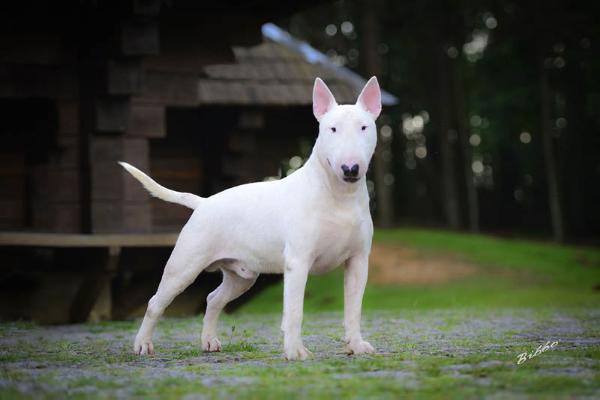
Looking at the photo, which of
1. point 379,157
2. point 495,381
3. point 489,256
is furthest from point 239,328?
point 379,157

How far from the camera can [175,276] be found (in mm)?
7805

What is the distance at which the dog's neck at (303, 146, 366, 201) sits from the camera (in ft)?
23.6

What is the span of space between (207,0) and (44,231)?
3.54m

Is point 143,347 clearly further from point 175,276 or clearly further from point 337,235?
point 337,235

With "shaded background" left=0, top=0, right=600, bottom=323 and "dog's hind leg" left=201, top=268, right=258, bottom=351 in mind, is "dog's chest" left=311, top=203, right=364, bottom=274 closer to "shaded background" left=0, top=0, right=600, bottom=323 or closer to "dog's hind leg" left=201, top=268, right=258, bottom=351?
"dog's hind leg" left=201, top=268, right=258, bottom=351

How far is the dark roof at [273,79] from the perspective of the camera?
50.9 feet

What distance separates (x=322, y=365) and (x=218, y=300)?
188cm

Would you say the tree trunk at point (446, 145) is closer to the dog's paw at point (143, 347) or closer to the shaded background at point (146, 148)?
the shaded background at point (146, 148)

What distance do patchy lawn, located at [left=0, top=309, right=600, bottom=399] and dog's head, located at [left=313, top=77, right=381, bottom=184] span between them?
1258mm

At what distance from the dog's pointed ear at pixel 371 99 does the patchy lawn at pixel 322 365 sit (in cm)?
171

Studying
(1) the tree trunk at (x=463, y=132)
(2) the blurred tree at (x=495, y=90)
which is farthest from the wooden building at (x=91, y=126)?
(1) the tree trunk at (x=463, y=132)

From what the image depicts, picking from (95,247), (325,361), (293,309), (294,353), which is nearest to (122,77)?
(95,247)

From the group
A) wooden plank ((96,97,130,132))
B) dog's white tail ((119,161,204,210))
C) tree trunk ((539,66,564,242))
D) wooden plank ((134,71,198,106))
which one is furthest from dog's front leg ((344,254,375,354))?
tree trunk ((539,66,564,242))

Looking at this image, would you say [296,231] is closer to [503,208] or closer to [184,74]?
[184,74]
